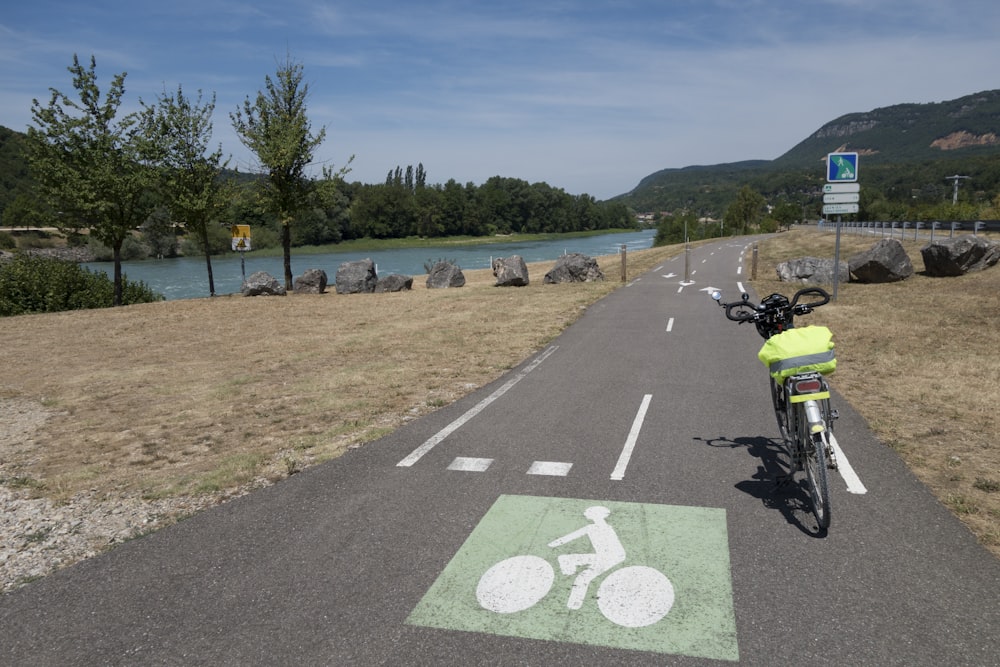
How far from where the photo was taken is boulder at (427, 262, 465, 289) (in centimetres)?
2670

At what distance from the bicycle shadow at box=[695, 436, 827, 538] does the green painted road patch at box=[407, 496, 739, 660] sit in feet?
1.73

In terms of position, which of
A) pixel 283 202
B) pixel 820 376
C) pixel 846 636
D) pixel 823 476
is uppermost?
pixel 283 202

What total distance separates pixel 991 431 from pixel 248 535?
7233 mm

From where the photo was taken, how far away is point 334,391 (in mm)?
8602

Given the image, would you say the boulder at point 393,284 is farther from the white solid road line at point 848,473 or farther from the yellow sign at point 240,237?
the white solid road line at point 848,473

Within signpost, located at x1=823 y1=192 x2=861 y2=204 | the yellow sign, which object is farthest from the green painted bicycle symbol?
the yellow sign

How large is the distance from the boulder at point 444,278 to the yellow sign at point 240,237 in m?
8.13

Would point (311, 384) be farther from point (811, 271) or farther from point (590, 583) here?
point (811, 271)

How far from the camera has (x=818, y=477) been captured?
4105 mm

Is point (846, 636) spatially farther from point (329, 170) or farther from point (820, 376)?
point (329, 170)

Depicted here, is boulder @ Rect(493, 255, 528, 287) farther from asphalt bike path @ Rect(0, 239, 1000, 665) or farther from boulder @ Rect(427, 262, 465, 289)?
asphalt bike path @ Rect(0, 239, 1000, 665)

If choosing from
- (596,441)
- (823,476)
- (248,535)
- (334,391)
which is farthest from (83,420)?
(823,476)

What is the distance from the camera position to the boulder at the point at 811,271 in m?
21.0

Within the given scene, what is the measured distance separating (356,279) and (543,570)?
2301cm
